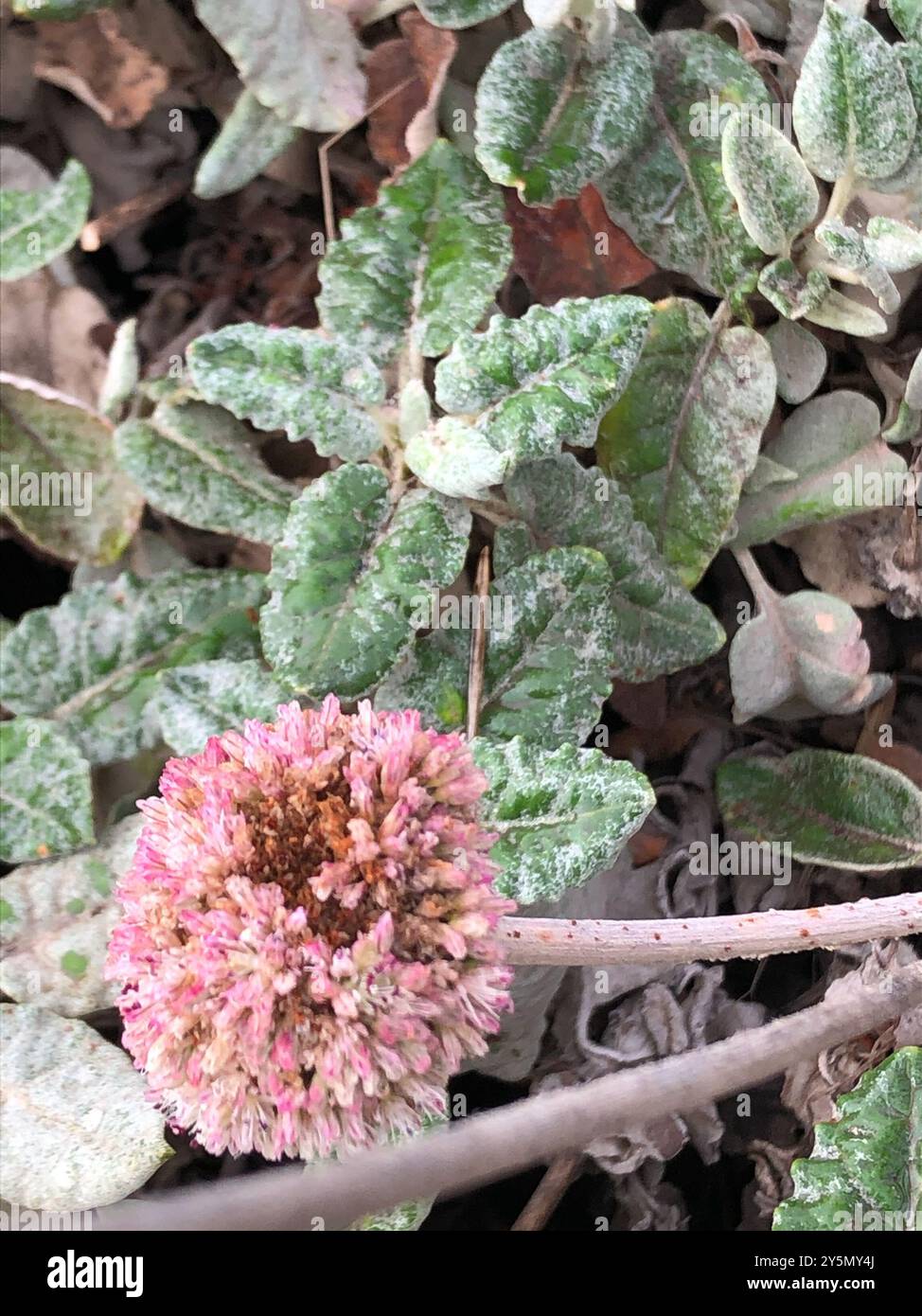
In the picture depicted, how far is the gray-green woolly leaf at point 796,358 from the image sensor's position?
4.52ft

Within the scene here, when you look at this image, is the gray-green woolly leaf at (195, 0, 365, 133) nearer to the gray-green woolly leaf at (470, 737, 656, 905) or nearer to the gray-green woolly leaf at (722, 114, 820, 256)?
the gray-green woolly leaf at (722, 114, 820, 256)

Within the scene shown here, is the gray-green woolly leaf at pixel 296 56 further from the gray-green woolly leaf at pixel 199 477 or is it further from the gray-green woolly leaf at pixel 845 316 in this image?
the gray-green woolly leaf at pixel 845 316

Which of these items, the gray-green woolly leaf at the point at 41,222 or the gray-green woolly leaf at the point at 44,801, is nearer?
the gray-green woolly leaf at the point at 44,801

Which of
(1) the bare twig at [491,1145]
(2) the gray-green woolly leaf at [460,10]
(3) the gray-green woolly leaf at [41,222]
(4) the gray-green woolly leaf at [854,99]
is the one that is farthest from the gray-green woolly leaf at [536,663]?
(3) the gray-green woolly leaf at [41,222]

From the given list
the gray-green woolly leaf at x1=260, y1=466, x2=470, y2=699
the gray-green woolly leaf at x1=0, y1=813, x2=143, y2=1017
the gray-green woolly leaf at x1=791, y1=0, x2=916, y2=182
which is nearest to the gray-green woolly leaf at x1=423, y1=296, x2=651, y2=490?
the gray-green woolly leaf at x1=260, y1=466, x2=470, y2=699

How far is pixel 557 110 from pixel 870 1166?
1134 millimetres

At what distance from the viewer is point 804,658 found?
1361mm

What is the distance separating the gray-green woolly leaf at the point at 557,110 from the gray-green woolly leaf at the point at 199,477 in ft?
1.48

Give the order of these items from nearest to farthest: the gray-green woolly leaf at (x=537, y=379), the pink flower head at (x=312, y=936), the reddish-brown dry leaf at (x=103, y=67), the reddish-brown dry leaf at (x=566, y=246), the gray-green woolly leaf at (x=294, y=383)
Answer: the pink flower head at (x=312, y=936)
the gray-green woolly leaf at (x=537, y=379)
the gray-green woolly leaf at (x=294, y=383)
the reddish-brown dry leaf at (x=566, y=246)
the reddish-brown dry leaf at (x=103, y=67)

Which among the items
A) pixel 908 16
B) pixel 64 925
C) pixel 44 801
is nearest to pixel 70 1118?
pixel 64 925

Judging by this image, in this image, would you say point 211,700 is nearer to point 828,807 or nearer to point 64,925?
point 64,925

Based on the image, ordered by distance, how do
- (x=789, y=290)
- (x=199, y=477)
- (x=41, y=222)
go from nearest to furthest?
(x=789, y=290)
(x=199, y=477)
(x=41, y=222)
